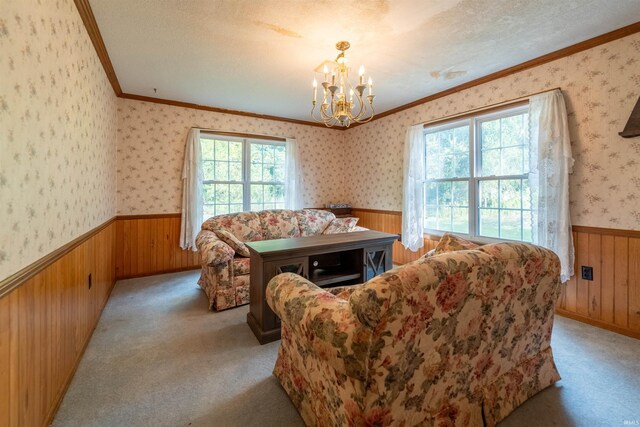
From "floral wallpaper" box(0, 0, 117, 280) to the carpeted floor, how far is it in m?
0.90

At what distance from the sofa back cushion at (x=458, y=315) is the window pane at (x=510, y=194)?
73.4 inches

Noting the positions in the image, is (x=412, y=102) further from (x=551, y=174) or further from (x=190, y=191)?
(x=190, y=191)

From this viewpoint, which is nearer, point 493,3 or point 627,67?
point 493,3

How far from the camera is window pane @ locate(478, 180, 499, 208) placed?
329cm

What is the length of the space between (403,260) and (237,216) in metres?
2.53

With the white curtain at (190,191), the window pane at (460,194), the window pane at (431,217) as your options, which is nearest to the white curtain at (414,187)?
the window pane at (431,217)

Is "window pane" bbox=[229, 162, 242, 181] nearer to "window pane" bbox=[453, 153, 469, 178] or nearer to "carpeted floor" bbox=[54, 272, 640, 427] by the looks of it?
"carpeted floor" bbox=[54, 272, 640, 427]

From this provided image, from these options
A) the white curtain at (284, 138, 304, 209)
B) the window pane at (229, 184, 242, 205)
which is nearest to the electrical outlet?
the white curtain at (284, 138, 304, 209)

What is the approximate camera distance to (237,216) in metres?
3.75

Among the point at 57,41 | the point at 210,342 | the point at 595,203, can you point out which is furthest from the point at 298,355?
the point at 595,203

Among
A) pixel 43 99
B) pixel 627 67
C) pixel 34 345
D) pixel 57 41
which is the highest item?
pixel 627 67

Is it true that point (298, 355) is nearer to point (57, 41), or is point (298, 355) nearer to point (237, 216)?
point (57, 41)

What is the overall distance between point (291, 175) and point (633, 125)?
396 cm

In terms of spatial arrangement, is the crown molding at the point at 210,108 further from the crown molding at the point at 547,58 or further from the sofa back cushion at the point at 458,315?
the sofa back cushion at the point at 458,315
